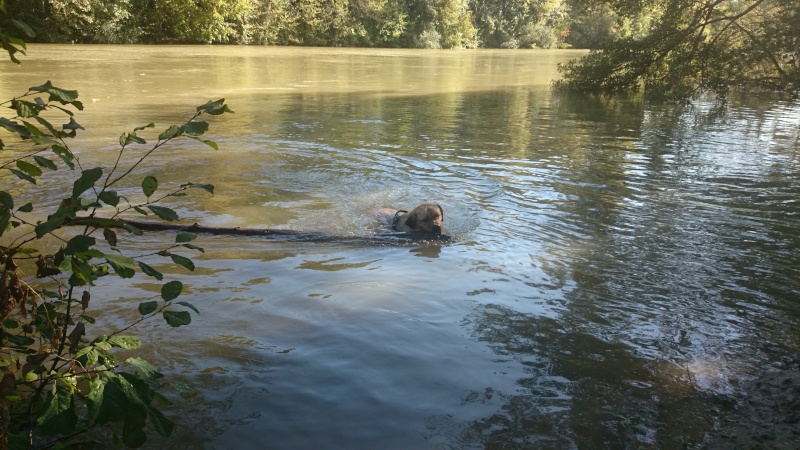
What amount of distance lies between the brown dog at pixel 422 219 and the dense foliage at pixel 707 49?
12.5 metres

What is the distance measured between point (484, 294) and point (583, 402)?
1.80 meters

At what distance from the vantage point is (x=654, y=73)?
61.8 ft

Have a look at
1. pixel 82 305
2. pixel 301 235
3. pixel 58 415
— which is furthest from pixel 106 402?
pixel 301 235

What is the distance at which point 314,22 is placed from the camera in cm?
5116

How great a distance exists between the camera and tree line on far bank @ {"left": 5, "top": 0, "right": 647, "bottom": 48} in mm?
36763

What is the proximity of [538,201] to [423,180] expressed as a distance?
6.47ft

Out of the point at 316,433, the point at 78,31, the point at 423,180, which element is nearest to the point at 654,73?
the point at 423,180

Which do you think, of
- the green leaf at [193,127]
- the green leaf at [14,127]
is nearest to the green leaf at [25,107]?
the green leaf at [14,127]

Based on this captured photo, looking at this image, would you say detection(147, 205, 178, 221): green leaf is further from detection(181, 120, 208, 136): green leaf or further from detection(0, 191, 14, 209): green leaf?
detection(0, 191, 14, 209): green leaf

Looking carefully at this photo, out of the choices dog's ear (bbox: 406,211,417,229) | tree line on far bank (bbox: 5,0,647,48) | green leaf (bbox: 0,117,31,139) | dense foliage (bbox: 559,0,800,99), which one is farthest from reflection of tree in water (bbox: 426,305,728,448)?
tree line on far bank (bbox: 5,0,647,48)

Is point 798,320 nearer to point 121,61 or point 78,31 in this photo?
point 121,61

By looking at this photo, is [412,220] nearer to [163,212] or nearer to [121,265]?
[163,212]

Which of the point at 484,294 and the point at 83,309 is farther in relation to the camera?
the point at 484,294

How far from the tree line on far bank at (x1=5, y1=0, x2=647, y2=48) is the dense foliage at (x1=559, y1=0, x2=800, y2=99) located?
5.59 ft
